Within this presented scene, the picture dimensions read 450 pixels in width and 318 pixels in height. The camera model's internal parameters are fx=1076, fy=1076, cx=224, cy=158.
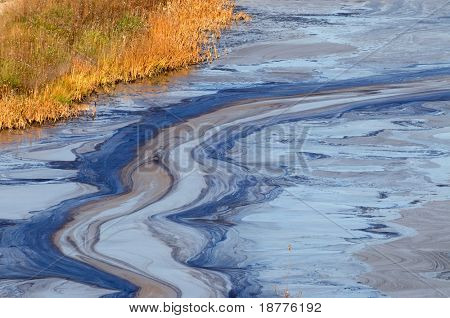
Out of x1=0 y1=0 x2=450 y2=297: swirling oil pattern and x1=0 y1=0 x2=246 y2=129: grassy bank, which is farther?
x1=0 y1=0 x2=246 y2=129: grassy bank

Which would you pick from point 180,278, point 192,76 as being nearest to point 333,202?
point 180,278

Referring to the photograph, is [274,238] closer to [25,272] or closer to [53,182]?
[25,272]

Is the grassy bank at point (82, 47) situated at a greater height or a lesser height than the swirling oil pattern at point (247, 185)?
greater

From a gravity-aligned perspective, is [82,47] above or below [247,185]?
above

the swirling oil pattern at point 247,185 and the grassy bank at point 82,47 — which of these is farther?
the grassy bank at point 82,47
